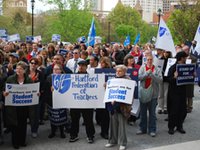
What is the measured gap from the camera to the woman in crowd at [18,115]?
7.36 metres

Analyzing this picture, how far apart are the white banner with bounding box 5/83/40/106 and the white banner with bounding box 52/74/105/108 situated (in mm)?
445

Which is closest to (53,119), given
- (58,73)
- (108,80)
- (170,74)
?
(58,73)

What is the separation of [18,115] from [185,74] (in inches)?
155

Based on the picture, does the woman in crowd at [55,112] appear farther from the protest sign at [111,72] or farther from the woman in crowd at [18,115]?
the protest sign at [111,72]

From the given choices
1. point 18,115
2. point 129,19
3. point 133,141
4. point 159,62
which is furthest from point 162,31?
point 129,19

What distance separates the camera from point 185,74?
8641 millimetres

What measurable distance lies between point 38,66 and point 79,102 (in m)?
1.62

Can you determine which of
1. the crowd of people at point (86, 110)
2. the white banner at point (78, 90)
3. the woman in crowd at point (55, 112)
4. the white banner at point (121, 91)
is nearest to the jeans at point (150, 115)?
the crowd of people at point (86, 110)

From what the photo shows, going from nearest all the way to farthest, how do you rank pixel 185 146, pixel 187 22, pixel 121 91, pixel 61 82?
pixel 121 91 < pixel 185 146 < pixel 61 82 < pixel 187 22

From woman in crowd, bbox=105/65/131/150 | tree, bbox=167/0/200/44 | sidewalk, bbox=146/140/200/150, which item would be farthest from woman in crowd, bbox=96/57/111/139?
tree, bbox=167/0/200/44

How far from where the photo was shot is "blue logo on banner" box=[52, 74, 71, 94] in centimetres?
783

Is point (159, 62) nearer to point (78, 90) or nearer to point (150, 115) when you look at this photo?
point (150, 115)

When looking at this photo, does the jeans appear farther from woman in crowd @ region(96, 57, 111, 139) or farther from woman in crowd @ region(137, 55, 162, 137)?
woman in crowd @ region(96, 57, 111, 139)

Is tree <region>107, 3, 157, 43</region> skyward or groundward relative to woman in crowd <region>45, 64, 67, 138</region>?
skyward
